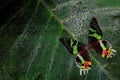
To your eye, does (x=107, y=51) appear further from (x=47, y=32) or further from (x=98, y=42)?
(x=47, y=32)

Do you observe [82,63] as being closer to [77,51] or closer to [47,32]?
[77,51]

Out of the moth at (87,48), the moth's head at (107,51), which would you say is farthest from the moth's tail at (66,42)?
the moth's head at (107,51)

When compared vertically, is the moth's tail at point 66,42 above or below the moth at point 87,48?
above

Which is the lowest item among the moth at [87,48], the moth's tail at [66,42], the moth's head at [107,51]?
the moth's head at [107,51]

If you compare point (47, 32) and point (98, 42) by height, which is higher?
point (47, 32)

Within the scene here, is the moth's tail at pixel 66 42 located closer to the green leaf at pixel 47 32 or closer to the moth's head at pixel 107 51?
the green leaf at pixel 47 32

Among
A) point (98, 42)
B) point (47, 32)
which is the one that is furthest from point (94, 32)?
point (47, 32)
